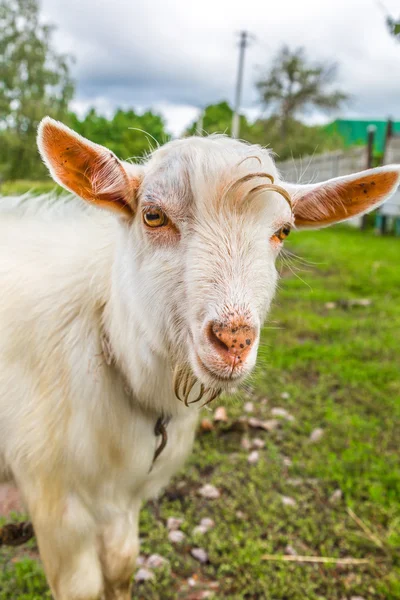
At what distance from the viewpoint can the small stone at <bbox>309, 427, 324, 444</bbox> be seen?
3.86 m

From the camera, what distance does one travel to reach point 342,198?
1.99 meters

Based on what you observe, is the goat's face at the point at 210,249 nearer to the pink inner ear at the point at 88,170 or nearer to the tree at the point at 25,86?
the pink inner ear at the point at 88,170

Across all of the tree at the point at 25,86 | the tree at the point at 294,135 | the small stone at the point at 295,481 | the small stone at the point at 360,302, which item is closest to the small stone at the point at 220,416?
the small stone at the point at 295,481

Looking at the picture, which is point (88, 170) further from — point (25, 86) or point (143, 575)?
point (25, 86)

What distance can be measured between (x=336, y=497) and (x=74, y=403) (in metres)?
2.01

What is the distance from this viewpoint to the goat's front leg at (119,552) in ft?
7.45

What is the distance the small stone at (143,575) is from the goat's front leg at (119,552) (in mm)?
245

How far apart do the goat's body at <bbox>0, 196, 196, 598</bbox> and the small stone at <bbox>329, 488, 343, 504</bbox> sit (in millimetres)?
1451

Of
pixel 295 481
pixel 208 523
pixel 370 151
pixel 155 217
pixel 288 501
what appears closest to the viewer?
pixel 155 217

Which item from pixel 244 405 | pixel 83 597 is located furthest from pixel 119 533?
pixel 244 405

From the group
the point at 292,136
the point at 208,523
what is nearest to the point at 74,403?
the point at 208,523

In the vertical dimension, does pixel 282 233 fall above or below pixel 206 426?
above

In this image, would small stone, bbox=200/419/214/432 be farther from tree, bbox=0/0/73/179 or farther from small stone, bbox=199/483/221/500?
tree, bbox=0/0/73/179

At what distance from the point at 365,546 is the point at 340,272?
21.5 feet
